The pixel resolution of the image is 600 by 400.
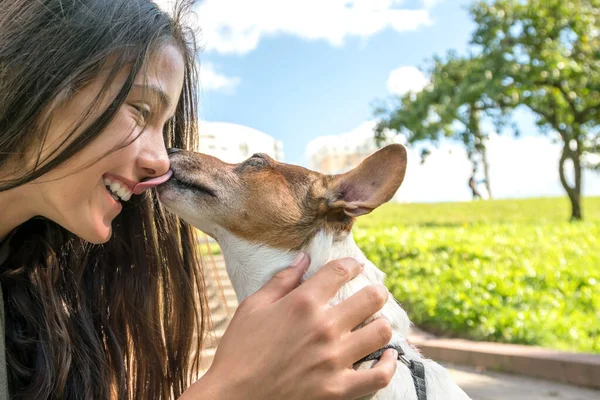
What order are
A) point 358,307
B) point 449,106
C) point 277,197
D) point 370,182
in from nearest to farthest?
point 358,307, point 370,182, point 277,197, point 449,106

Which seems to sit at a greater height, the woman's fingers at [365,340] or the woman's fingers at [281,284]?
the woman's fingers at [281,284]

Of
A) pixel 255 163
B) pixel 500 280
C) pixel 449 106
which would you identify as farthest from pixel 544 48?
pixel 255 163

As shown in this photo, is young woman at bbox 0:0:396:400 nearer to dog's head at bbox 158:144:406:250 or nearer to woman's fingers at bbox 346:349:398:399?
woman's fingers at bbox 346:349:398:399

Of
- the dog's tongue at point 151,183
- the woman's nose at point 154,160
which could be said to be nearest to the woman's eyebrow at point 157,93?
the woman's nose at point 154,160

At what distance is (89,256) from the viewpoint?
90.2 inches

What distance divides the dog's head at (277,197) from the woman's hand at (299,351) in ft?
1.34

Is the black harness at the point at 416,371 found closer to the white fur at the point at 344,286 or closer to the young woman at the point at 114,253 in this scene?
the white fur at the point at 344,286

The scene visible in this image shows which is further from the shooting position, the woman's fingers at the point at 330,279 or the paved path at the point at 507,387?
the paved path at the point at 507,387

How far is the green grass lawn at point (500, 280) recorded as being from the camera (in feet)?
18.5

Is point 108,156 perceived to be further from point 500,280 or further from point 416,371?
point 500,280

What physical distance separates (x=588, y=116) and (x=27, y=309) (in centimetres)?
1680

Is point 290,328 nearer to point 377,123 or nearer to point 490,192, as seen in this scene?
point 377,123

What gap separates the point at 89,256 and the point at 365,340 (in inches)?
47.4

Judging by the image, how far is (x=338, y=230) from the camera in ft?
6.66
